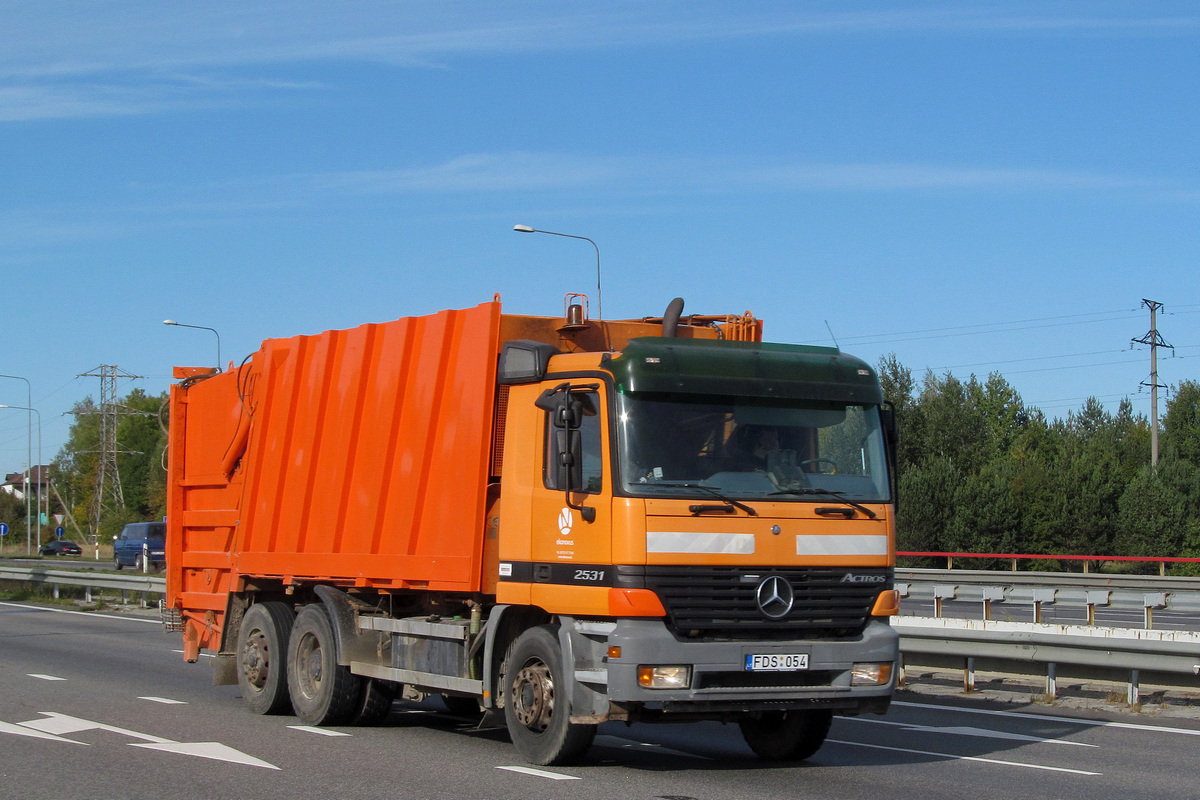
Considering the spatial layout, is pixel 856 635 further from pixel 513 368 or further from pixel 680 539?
pixel 513 368

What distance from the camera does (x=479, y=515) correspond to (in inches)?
386

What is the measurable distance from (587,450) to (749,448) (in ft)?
3.53

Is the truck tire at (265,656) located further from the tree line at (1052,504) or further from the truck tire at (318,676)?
the tree line at (1052,504)

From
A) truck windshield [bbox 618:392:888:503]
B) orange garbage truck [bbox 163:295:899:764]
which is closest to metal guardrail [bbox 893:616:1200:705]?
orange garbage truck [bbox 163:295:899:764]

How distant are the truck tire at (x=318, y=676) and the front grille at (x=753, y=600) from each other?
4.15 meters

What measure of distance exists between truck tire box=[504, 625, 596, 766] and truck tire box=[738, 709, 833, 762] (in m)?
1.53

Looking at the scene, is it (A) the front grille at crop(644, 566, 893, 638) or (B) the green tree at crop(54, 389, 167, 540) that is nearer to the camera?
(A) the front grille at crop(644, 566, 893, 638)

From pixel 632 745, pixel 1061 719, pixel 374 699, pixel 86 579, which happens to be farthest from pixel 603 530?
pixel 86 579

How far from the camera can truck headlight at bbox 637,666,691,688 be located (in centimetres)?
839

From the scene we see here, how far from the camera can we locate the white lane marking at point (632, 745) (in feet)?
33.3

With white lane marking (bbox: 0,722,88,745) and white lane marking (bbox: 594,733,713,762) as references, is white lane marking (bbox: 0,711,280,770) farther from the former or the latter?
white lane marking (bbox: 594,733,713,762)

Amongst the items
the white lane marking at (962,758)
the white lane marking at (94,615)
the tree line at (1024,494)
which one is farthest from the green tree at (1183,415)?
the white lane marking at (962,758)

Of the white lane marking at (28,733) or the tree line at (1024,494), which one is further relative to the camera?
the tree line at (1024,494)

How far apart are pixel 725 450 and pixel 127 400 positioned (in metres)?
132
